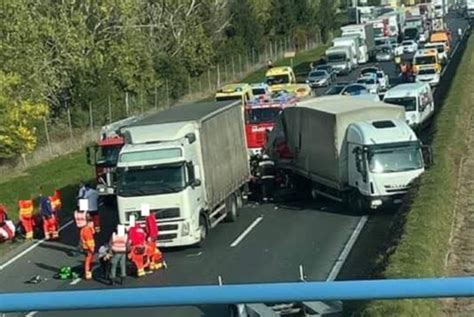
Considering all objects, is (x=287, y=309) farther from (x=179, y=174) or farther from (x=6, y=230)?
(x=6, y=230)

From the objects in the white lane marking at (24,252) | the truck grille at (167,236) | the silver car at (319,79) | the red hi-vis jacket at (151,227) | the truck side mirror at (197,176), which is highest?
the truck side mirror at (197,176)

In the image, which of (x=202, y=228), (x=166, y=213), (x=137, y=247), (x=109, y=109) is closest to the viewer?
(x=137, y=247)

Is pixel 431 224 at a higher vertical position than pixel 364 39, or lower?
higher

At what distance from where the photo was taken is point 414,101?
4453cm

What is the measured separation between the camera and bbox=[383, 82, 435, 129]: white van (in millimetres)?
43656

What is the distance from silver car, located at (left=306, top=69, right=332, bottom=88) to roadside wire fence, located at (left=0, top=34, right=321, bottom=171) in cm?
718

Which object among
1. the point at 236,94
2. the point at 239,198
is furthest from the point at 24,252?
the point at 236,94

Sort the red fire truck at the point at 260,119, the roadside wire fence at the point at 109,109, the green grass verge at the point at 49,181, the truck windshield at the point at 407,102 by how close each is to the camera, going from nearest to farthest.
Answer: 1. the green grass verge at the point at 49,181
2. the red fire truck at the point at 260,119
3. the truck windshield at the point at 407,102
4. the roadside wire fence at the point at 109,109

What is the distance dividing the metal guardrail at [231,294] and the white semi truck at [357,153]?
24.9 metres

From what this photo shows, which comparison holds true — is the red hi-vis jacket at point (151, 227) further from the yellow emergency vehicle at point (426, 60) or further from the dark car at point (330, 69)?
the dark car at point (330, 69)

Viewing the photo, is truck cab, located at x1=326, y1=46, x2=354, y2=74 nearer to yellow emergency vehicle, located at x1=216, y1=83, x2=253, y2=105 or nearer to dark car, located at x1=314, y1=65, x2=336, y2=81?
dark car, located at x1=314, y1=65, x2=336, y2=81

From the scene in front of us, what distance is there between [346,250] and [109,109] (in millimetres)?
33102

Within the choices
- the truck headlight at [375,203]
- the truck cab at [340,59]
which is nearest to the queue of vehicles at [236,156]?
the truck headlight at [375,203]

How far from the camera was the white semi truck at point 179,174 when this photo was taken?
80.8ft
